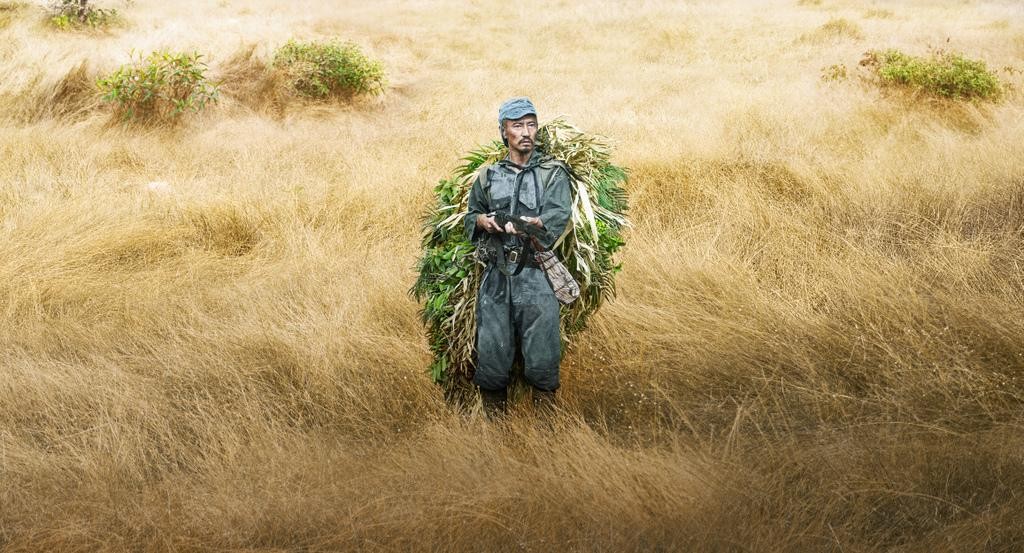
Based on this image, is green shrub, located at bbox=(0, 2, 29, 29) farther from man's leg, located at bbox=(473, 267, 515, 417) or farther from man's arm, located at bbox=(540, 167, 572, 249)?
man's arm, located at bbox=(540, 167, 572, 249)

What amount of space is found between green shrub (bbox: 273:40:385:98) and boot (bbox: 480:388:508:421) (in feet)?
27.3

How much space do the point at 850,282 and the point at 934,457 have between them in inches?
67.4

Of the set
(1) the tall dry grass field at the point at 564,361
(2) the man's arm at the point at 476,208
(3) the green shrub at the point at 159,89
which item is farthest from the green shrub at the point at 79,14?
(2) the man's arm at the point at 476,208

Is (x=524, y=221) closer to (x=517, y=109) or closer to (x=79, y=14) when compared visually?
(x=517, y=109)

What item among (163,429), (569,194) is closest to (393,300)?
(163,429)

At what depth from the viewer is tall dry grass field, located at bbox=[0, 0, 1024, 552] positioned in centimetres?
311

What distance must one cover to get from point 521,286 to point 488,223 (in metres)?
0.29

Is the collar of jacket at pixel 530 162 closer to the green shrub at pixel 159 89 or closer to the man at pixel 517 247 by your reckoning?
the man at pixel 517 247

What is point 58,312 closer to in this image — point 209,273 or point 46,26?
point 209,273

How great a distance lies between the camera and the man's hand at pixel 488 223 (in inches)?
131

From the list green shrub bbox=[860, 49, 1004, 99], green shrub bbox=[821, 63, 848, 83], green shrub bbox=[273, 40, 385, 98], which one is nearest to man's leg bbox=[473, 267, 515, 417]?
green shrub bbox=[860, 49, 1004, 99]

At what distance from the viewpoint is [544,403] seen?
11.8 ft

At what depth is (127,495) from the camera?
3.33m

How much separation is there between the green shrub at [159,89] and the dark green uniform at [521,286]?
7791 mm
